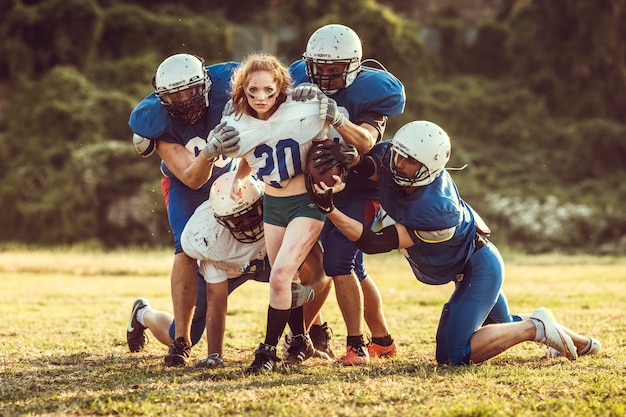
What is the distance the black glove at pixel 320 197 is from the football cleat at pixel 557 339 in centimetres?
150

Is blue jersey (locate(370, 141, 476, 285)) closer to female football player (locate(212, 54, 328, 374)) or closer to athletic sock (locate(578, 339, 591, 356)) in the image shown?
female football player (locate(212, 54, 328, 374))

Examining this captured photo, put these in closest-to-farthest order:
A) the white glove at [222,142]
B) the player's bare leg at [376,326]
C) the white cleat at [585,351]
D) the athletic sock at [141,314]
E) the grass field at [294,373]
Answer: the grass field at [294,373] → the white glove at [222,142] → the white cleat at [585,351] → the player's bare leg at [376,326] → the athletic sock at [141,314]

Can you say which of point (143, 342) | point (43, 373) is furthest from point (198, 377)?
point (143, 342)

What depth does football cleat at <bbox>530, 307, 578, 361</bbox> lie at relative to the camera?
5328 millimetres

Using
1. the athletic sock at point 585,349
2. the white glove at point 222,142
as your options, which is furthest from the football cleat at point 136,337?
the athletic sock at point 585,349

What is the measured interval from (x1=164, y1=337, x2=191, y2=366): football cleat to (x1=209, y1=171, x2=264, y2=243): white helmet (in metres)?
0.75

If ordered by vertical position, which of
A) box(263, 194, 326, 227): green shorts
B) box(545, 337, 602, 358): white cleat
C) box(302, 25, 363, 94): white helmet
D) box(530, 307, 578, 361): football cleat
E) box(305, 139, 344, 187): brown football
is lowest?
box(545, 337, 602, 358): white cleat

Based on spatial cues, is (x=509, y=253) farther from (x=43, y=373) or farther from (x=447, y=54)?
(x=43, y=373)

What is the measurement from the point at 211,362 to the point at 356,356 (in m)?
0.89

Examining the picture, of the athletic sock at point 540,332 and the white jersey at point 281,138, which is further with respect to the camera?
the athletic sock at point 540,332

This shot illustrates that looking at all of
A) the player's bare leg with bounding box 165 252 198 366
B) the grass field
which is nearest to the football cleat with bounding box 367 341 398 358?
the grass field

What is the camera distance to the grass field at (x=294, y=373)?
4168 mm

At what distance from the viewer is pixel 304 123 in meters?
5.12

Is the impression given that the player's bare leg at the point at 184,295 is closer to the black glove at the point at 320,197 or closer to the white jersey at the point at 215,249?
the white jersey at the point at 215,249
